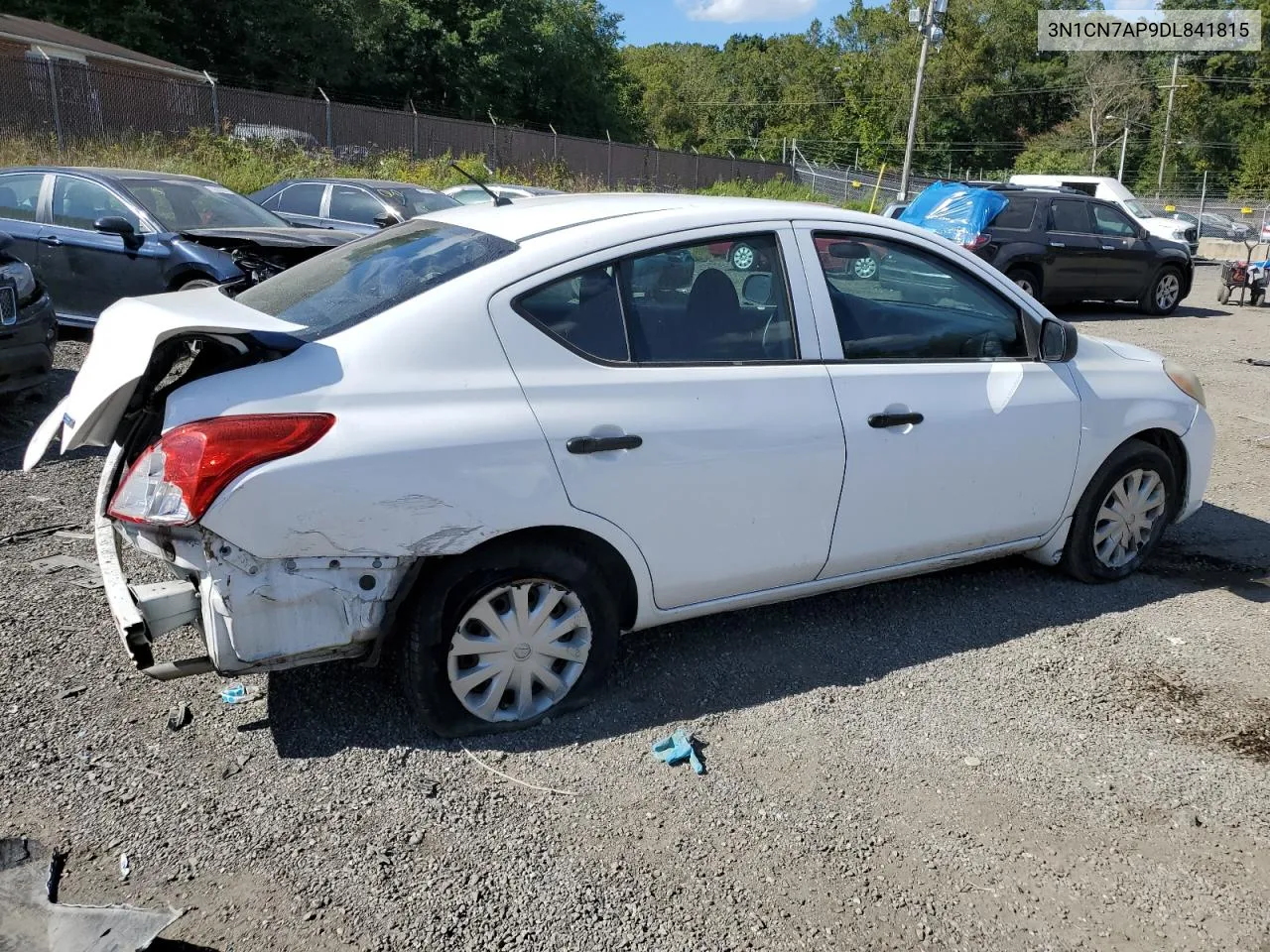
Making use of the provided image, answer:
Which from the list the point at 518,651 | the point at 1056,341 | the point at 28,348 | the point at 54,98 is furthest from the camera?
the point at 54,98

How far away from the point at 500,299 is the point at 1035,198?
523 inches

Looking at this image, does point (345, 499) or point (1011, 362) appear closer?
point (345, 499)

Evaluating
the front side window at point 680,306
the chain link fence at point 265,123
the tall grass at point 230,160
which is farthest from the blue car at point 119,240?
the chain link fence at point 265,123

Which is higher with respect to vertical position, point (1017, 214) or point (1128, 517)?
point (1017, 214)

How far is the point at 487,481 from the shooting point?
10.0 feet

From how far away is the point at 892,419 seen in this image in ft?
12.4

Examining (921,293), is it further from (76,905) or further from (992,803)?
(76,905)

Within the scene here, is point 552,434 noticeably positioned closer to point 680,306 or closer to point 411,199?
point 680,306

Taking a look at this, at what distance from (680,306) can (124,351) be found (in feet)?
5.68

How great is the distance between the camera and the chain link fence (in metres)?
18.8

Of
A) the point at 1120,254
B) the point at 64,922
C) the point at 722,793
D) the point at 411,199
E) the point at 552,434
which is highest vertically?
the point at 411,199

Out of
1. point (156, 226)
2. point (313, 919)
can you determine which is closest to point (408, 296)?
point (313, 919)

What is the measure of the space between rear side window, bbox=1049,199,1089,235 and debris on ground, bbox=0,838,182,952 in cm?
1465

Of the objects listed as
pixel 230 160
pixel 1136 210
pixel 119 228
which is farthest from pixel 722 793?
pixel 1136 210
